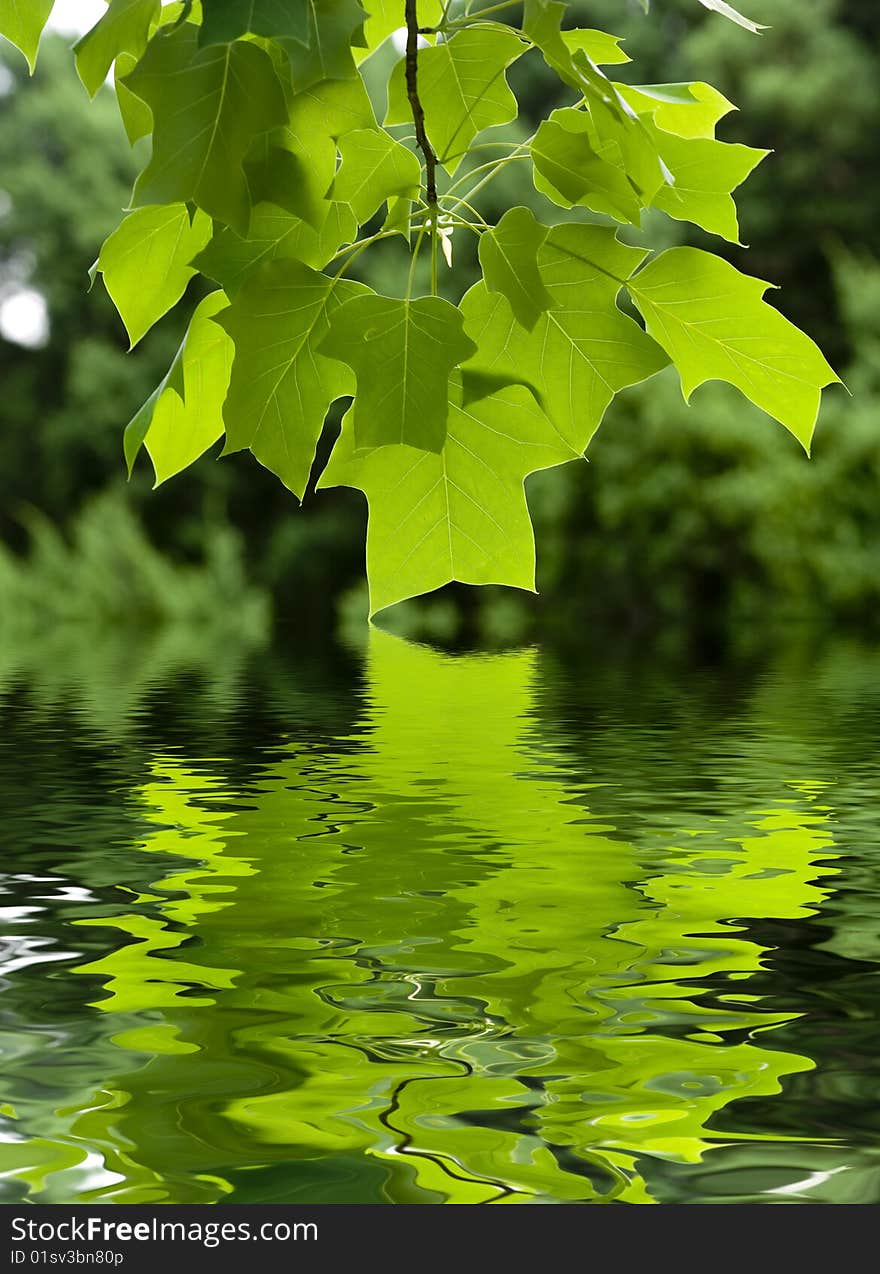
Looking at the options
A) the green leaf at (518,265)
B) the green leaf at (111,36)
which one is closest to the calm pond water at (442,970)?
the green leaf at (518,265)

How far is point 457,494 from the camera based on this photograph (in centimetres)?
73

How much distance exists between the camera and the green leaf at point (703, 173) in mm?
677

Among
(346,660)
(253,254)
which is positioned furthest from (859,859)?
(346,660)

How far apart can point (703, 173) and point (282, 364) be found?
0.21 meters

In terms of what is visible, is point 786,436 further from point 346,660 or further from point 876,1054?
point 876,1054

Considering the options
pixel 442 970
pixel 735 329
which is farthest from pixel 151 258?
pixel 442 970

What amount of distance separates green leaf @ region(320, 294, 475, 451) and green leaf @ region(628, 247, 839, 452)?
101 mm

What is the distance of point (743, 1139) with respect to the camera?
3.05ft

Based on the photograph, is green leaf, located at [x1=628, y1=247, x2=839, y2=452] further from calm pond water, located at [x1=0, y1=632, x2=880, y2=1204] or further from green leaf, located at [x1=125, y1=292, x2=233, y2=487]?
calm pond water, located at [x1=0, y1=632, x2=880, y2=1204]

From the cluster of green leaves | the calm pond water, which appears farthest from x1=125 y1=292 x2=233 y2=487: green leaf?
the calm pond water

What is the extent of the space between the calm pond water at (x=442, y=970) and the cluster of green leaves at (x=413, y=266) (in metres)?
0.38

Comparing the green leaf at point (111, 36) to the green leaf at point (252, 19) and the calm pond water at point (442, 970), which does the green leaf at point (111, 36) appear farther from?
the calm pond water at point (442, 970)

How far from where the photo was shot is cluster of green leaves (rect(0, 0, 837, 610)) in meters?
0.62

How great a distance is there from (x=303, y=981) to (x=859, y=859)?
882 mm
